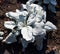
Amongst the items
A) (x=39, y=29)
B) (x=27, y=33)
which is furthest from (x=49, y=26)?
(x=27, y=33)

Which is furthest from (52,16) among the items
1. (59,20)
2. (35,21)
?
(35,21)

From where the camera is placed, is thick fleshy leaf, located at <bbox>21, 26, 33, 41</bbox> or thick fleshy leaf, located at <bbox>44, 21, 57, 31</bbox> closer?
thick fleshy leaf, located at <bbox>21, 26, 33, 41</bbox>

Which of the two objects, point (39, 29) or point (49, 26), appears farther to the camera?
point (49, 26)

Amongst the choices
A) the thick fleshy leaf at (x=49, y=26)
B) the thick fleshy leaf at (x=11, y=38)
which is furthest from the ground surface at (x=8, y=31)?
the thick fleshy leaf at (x=49, y=26)

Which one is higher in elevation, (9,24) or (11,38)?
(9,24)

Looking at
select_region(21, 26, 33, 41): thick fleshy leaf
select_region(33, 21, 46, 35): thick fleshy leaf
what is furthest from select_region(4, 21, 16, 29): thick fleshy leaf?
select_region(33, 21, 46, 35): thick fleshy leaf

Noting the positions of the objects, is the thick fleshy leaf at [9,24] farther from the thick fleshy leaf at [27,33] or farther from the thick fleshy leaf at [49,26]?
the thick fleshy leaf at [49,26]

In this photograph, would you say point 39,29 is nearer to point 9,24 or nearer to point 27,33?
point 27,33

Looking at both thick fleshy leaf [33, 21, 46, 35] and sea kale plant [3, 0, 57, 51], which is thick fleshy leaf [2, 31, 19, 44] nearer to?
sea kale plant [3, 0, 57, 51]

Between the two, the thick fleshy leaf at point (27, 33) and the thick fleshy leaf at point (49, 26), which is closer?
the thick fleshy leaf at point (27, 33)
